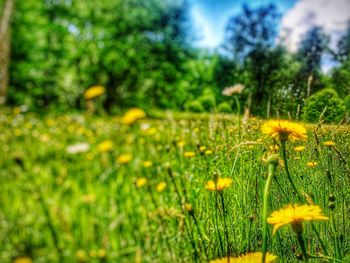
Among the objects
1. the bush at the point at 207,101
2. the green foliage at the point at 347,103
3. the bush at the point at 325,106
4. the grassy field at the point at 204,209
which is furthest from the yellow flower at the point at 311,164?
the bush at the point at 207,101

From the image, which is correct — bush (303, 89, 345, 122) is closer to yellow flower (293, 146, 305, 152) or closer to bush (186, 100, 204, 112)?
yellow flower (293, 146, 305, 152)

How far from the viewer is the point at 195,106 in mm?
1887

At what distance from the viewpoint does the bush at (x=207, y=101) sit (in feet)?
5.82

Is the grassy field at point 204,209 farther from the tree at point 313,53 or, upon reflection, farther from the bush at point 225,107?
the tree at point 313,53

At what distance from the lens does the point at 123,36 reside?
9.43 m

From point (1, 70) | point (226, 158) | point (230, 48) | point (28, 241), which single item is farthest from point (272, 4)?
point (1, 70)

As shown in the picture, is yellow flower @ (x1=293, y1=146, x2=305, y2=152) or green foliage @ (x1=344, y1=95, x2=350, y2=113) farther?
green foliage @ (x1=344, y1=95, x2=350, y2=113)

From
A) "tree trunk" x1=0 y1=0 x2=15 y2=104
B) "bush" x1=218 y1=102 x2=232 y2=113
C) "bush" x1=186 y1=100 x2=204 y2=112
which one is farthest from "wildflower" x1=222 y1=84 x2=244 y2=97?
"tree trunk" x1=0 y1=0 x2=15 y2=104

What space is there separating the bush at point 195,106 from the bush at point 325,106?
2.02ft

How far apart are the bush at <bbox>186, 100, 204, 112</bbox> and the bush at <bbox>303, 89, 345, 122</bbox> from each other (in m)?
0.61

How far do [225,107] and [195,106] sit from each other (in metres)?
0.24

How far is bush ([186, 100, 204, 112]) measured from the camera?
6.11 ft

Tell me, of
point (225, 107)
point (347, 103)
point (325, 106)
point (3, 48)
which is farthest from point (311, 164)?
point (3, 48)

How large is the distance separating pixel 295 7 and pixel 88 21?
10369 millimetres
